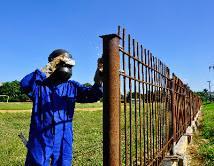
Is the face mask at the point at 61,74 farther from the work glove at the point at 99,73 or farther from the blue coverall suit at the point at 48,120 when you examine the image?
the work glove at the point at 99,73

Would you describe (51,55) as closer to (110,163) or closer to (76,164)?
(110,163)

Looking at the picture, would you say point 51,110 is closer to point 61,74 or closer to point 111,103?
point 61,74

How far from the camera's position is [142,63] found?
14.6ft

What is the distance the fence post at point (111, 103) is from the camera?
3.33m

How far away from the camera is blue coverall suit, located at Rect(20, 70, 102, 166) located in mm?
3717

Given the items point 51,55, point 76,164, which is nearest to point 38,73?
point 51,55

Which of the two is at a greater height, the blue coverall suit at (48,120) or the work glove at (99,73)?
the work glove at (99,73)

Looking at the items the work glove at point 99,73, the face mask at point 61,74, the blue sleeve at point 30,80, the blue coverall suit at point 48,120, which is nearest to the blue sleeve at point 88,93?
the blue coverall suit at point 48,120

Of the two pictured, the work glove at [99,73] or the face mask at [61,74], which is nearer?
the work glove at [99,73]

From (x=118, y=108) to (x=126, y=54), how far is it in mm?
589

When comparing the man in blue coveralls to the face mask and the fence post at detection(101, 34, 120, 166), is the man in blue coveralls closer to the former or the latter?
the face mask

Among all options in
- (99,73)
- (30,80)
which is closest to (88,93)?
(99,73)

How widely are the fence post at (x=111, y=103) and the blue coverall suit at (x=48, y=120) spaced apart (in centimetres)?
55

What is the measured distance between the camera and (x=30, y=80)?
147 inches
